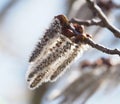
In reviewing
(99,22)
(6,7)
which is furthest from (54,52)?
(6,7)

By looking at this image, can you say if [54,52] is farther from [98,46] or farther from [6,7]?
[6,7]

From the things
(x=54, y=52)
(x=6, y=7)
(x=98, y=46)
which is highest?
(x=54, y=52)

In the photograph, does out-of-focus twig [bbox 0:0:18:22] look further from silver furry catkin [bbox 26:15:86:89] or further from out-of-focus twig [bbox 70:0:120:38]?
silver furry catkin [bbox 26:15:86:89]

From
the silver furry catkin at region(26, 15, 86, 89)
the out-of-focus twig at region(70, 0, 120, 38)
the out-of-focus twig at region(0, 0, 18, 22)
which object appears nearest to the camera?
the silver furry catkin at region(26, 15, 86, 89)

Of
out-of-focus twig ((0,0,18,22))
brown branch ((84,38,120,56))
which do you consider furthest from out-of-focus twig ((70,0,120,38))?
out-of-focus twig ((0,0,18,22))

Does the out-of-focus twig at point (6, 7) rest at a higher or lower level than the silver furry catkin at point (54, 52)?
lower

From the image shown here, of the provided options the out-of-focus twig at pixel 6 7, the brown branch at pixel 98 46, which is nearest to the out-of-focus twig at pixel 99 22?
the brown branch at pixel 98 46

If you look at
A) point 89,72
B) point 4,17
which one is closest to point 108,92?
point 89,72

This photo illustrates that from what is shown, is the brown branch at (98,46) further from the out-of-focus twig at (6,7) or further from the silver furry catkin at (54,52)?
the out-of-focus twig at (6,7)
